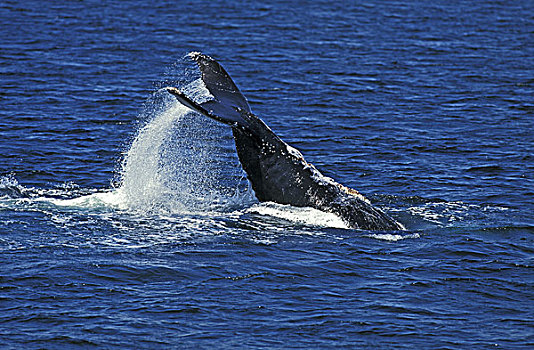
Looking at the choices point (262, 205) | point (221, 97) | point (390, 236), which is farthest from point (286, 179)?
point (390, 236)

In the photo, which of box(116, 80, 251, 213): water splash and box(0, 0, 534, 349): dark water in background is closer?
box(0, 0, 534, 349): dark water in background

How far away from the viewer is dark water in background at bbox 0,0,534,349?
9555 millimetres

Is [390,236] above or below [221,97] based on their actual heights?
below

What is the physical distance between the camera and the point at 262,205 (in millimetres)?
12766

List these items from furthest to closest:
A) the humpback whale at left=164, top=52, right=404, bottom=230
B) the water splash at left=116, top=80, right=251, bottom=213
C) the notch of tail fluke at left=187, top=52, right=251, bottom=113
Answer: the water splash at left=116, top=80, right=251, bottom=213
the notch of tail fluke at left=187, top=52, right=251, bottom=113
the humpback whale at left=164, top=52, right=404, bottom=230

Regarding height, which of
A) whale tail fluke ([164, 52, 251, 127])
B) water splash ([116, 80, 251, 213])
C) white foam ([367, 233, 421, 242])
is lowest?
white foam ([367, 233, 421, 242])

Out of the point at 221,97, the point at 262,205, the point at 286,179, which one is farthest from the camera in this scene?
the point at 262,205

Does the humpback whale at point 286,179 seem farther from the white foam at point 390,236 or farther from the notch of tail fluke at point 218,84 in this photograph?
the white foam at point 390,236

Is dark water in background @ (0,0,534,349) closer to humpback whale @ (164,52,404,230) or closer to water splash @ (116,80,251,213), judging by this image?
water splash @ (116,80,251,213)

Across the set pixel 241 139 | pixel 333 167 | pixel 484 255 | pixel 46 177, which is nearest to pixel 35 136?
pixel 46 177

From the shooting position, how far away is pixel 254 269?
1087 centimetres

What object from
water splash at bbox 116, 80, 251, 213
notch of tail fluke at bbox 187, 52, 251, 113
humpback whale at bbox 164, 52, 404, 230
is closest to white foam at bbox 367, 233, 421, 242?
humpback whale at bbox 164, 52, 404, 230

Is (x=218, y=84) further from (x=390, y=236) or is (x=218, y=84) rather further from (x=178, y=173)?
(x=390, y=236)

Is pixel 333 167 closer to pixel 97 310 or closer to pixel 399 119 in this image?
pixel 399 119
